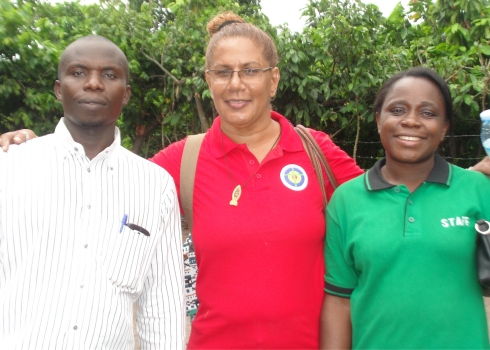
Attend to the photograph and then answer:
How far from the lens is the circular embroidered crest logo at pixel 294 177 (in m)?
2.05

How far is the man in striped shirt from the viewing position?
1522mm

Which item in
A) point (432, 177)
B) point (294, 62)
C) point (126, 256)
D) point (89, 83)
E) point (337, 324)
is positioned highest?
point (294, 62)

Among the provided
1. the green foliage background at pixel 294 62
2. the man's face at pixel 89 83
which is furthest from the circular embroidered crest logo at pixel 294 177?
the green foliage background at pixel 294 62

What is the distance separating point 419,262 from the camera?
1710 mm

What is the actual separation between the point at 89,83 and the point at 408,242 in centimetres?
129

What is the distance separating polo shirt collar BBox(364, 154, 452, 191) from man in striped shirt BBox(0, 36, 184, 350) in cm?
78

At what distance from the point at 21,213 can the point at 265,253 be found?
911mm

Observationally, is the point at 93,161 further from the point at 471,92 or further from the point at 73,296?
the point at 471,92

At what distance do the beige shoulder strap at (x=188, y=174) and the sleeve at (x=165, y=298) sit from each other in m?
0.24

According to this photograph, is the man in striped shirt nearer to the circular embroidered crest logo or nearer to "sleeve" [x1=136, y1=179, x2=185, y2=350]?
"sleeve" [x1=136, y1=179, x2=185, y2=350]

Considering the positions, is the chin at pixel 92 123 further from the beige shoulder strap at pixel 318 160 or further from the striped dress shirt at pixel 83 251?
the beige shoulder strap at pixel 318 160

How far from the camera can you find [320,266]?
2.03 m

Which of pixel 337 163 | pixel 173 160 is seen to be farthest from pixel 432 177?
pixel 173 160

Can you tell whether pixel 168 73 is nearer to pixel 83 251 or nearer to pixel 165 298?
pixel 165 298
